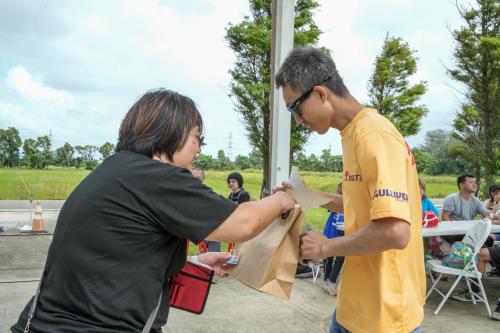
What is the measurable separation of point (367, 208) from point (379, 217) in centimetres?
18

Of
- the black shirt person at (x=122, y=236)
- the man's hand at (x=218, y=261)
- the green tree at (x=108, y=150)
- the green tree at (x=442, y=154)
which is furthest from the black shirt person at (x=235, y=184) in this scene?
the green tree at (x=442, y=154)

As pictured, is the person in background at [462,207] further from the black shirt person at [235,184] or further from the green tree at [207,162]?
the green tree at [207,162]

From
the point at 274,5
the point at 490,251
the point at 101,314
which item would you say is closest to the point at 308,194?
the point at 101,314

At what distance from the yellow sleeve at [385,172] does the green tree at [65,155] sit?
35.2ft

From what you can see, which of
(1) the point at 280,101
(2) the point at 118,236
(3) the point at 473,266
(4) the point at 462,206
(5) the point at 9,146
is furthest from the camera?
(5) the point at 9,146

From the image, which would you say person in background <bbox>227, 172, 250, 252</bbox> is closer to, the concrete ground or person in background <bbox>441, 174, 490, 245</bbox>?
the concrete ground

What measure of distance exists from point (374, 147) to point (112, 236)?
856 millimetres

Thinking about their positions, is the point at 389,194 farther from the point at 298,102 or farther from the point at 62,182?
the point at 62,182

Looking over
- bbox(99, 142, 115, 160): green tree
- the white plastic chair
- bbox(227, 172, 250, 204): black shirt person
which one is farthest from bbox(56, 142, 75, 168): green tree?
the white plastic chair

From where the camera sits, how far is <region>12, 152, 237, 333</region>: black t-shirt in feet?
4.27

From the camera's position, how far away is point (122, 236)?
1313 millimetres

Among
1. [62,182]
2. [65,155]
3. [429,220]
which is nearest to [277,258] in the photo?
[429,220]

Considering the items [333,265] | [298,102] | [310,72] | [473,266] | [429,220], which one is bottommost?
[333,265]

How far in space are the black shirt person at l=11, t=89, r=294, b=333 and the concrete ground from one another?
3.06 metres
